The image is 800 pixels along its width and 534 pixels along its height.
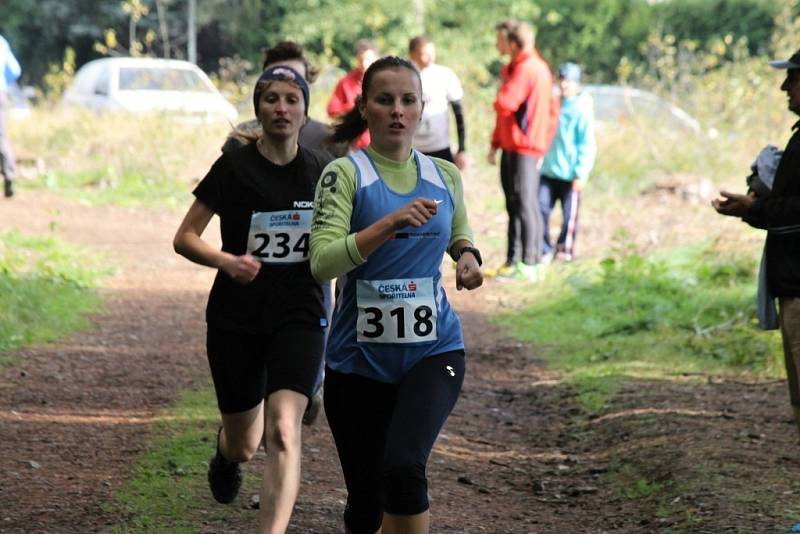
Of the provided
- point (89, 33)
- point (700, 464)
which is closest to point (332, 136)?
point (700, 464)

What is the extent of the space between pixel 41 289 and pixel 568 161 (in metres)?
5.56

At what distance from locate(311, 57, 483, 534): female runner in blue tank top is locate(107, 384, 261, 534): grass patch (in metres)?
1.51

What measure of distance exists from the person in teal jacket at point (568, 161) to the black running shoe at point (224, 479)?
8.68 meters

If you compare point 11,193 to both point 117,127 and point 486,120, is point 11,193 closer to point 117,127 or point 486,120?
point 117,127

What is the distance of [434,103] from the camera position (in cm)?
1233

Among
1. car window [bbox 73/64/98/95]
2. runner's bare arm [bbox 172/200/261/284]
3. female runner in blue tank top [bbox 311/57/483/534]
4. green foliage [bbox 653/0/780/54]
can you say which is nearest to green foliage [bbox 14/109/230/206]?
car window [bbox 73/64/98/95]

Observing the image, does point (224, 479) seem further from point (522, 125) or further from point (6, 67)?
point (6, 67)

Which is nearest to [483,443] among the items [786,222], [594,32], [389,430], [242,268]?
[786,222]

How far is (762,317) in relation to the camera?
6391mm

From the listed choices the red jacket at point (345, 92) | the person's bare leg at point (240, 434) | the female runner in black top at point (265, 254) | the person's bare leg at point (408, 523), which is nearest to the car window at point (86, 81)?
the red jacket at point (345, 92)

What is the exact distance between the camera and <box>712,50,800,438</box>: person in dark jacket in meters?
6.05

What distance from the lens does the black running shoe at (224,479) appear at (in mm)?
6289

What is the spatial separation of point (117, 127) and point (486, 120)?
5950 mm

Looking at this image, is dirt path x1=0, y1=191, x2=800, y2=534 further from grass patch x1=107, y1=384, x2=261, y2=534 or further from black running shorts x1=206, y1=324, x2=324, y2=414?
black running shorts x1=206, y1=324, x2=324, y2=414
